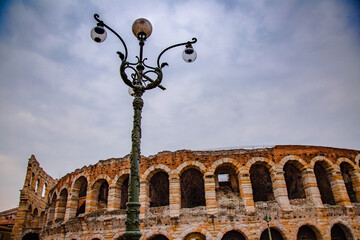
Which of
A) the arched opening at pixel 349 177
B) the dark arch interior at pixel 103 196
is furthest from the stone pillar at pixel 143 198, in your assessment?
the arched opening at pixel 349 177

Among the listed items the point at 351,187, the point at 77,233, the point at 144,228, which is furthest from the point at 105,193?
the point at 351,187

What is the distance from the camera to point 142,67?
18.9 feet

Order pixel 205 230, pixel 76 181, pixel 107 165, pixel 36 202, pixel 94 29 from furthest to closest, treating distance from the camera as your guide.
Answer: pixel 36 202 < pixel 76 181 < pixel 107 165 < pixel 205 230 < pixel 94 29

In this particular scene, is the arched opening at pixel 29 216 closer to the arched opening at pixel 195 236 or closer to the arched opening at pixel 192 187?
the arched opening at pixel 192 187

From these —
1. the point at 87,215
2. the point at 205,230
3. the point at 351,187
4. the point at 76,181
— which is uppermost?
the point at 76,181

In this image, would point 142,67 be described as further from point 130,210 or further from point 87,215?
point 87,215

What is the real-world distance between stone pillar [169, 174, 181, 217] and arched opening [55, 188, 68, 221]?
9.36 m

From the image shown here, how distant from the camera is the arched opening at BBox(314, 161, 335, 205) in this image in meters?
15.4

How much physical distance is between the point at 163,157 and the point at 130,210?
420 inches

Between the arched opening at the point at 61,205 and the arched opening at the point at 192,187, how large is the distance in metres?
9.19

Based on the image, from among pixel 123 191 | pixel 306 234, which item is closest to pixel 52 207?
pixel 123 191

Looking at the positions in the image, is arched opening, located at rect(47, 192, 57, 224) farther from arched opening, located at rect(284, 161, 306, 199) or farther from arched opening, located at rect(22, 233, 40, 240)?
arched opening, located at rect(284, 161, 306, 199)

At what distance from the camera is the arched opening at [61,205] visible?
17.8 meters

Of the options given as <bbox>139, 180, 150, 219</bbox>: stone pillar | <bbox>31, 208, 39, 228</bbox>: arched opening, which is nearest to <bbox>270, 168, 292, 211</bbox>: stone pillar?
<bbox>139, 180, 150, 219</bbox>: stone pillar
